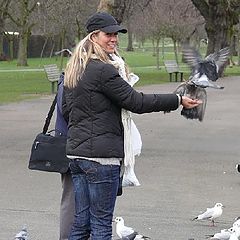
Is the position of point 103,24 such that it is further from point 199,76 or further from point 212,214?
point 212,214

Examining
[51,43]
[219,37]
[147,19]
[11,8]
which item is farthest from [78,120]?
[51,43]

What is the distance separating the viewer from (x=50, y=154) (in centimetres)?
593

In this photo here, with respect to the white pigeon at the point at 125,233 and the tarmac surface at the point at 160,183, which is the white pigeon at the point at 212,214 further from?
the white pigeon at the point at 125,233

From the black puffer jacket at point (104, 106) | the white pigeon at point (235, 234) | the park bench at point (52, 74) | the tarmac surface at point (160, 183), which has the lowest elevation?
the park bench at point (52, 74)

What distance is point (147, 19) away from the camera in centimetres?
4938

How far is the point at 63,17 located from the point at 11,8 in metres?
6.63

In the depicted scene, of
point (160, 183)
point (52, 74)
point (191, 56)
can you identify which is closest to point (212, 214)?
point (191, 56)

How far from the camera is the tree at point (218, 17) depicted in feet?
117

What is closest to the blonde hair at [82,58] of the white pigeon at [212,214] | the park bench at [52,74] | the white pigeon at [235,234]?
the white pigeon at [235,234]

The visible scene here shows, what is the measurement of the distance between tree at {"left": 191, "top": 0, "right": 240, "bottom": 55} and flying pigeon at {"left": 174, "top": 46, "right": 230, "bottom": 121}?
97.9ft

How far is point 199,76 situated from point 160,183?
469 centimetres

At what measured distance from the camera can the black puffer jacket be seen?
196 inches

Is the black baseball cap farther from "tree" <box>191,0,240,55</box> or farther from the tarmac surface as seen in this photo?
"tree" <box>191,0,240,55</box>

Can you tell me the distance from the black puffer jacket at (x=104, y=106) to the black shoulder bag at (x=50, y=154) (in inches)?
30.1
